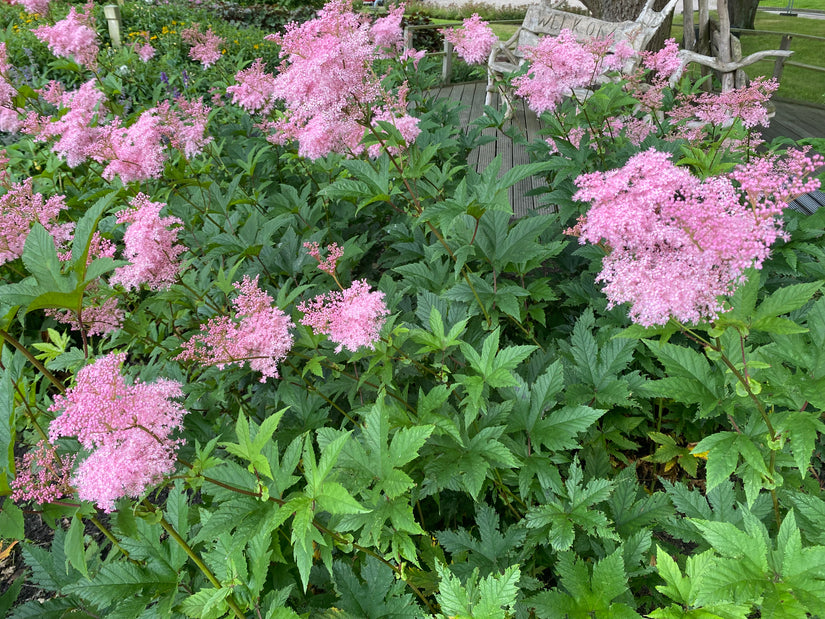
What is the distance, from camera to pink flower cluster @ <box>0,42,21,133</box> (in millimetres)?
3055

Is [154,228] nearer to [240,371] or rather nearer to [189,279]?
[189,279]

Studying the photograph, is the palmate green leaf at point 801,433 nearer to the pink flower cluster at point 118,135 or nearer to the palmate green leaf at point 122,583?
the palmate green leaf at point 122,583

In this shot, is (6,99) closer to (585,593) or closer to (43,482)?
(43,482)

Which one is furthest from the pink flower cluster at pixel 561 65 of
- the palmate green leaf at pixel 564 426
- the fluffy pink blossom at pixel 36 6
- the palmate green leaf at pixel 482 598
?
the fluffy pink blossom at pixel 36 6

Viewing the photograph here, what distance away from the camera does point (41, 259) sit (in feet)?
4.08

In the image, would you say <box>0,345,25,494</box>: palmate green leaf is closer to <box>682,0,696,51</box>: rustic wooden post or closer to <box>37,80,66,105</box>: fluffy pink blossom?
<box>37,80,66,105</box>: fluffy pink blossom

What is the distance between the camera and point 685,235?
1214 millimetres

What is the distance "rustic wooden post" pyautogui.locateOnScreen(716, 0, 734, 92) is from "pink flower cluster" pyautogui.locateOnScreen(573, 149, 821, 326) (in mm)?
4574

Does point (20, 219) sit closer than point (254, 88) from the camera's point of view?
Yes

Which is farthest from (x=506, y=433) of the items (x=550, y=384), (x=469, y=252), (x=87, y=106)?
(x=87, y=106)

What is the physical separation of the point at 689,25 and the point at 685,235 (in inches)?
225

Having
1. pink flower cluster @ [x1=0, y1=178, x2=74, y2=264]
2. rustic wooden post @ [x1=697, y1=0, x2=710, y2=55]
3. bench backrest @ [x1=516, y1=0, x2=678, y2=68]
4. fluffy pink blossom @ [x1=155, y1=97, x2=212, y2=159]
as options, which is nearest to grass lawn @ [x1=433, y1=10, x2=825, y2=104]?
rustic wooden post @ [x1=697, y1=0, x2=710, y2=55]

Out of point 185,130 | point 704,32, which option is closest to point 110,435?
point 185,130

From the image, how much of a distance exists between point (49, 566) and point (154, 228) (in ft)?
4.19
